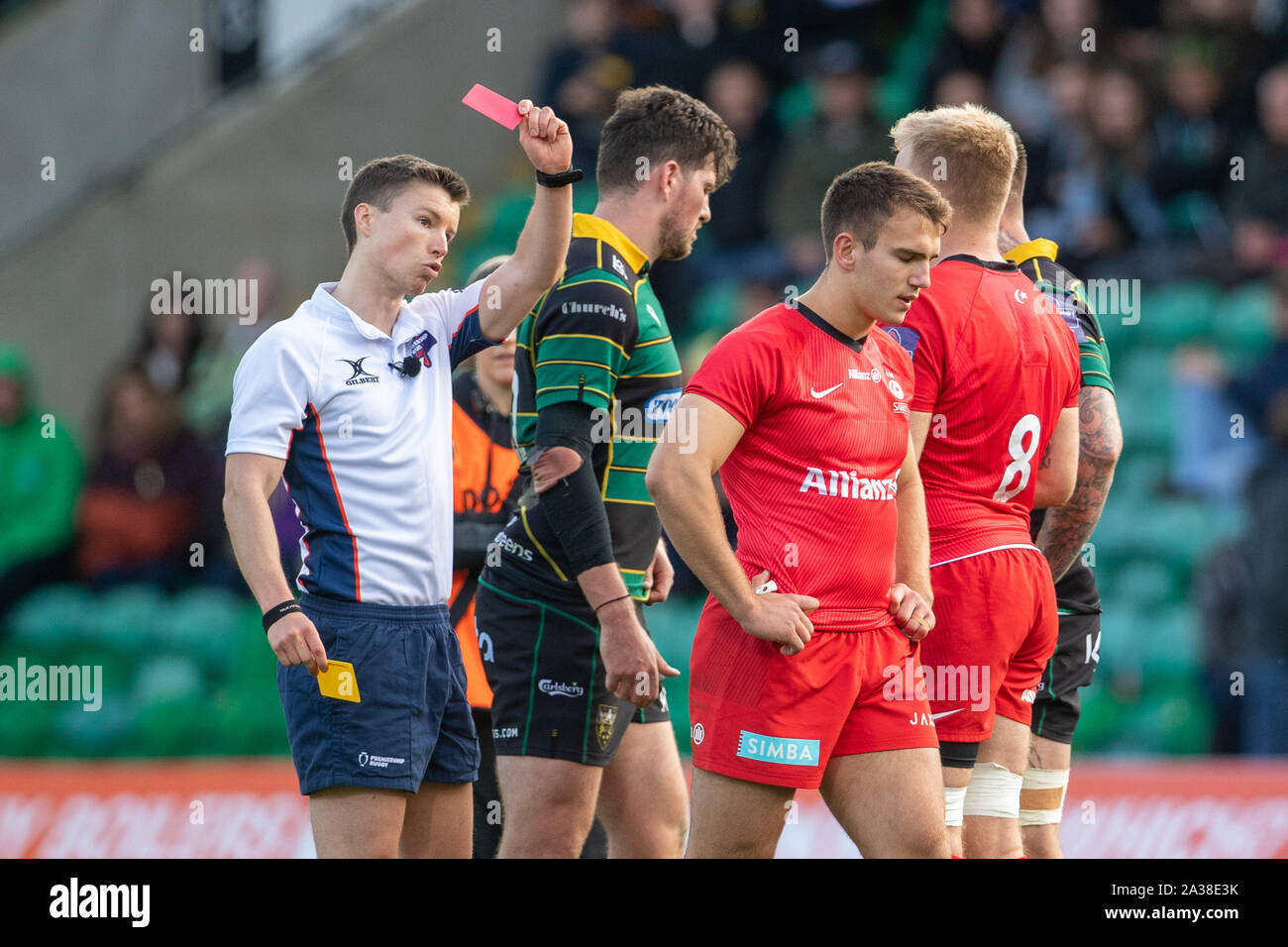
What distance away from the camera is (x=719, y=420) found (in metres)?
3.72

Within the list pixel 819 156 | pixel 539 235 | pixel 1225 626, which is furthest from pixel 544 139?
pixel 819 156

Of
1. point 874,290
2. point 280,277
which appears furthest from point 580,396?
point 280,277

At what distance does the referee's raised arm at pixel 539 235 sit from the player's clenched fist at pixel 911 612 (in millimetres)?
1130

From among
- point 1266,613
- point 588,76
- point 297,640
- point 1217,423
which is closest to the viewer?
point 297,640

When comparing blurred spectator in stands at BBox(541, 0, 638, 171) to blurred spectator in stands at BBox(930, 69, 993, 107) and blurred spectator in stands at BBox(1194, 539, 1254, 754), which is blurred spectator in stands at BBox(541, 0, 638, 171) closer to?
blurred spectator in stands at BBox(930, 69, 993, 107)

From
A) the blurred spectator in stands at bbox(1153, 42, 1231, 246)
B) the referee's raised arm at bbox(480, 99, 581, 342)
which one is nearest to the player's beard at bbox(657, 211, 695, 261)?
the referee's raised arm at bbox(480, 99, 581, 342)

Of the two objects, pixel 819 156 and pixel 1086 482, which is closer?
pixel 1086 482

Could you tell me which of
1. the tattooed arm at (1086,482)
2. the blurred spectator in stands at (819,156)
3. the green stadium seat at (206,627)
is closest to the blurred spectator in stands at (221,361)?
the green stadium seat at (206,627)

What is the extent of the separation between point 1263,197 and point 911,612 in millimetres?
6531

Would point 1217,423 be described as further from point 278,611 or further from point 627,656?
point 278,611

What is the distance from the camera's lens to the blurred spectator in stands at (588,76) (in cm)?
1064

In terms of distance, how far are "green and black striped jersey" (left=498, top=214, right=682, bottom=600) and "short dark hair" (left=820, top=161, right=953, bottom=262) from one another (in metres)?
0.63

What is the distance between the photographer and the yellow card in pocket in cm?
367

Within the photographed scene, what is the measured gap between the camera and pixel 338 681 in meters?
3.68
